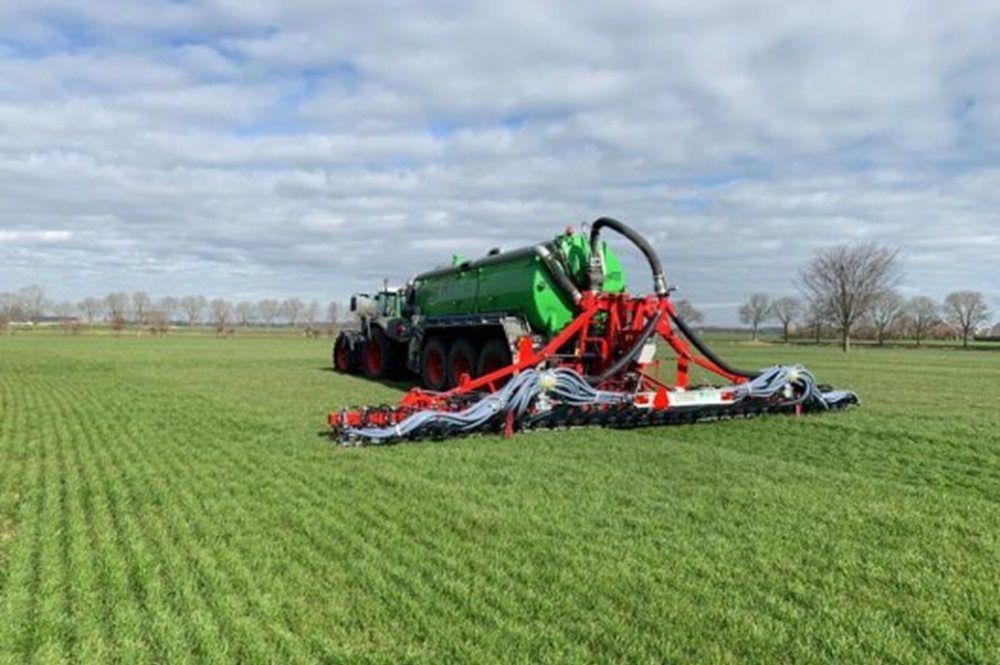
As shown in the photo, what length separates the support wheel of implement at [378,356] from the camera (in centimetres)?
2055

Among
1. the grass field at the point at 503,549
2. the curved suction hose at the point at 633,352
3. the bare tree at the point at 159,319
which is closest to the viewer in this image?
the grass field at the point at 503,549

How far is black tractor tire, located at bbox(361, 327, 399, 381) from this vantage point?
67.4ft

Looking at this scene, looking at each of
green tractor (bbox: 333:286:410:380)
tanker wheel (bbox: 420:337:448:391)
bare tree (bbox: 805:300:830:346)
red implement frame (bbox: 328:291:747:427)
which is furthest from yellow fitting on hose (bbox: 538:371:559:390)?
bare tree (bbox: 805:300:830:346)

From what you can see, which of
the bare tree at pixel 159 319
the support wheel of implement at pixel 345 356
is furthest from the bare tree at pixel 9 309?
the support wheel of implement at pixel 345 356

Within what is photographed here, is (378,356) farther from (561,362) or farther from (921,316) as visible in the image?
(921,316)

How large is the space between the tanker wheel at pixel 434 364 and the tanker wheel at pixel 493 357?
1.74 metres

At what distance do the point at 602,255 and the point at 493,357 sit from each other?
8.51 ft

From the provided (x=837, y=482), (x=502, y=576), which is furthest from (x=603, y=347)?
(x=502, y=576)

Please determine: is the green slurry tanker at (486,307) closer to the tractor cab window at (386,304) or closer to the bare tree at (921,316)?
the tractor cab window at (386,304)

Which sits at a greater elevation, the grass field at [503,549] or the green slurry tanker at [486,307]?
the green slurry tanker at [486,307]

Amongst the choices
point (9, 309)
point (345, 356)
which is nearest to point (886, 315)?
point (345, 356)

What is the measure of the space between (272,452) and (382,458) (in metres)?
1.40

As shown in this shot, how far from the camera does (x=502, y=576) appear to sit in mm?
4910

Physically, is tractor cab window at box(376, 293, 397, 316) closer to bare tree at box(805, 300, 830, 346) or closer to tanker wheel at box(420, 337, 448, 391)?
tanker wheel at box(420, 337, 448, 391)
